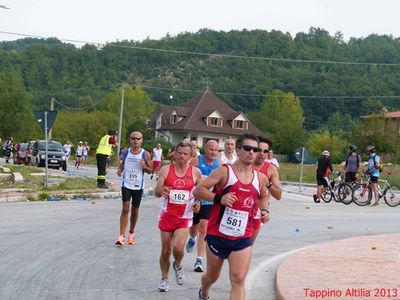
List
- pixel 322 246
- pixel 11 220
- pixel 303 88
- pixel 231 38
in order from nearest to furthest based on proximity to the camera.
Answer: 1. pixel 322 246
2. pixel 11 220
3. pixel 303 88
4. pixel 231 38

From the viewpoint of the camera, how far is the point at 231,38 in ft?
408

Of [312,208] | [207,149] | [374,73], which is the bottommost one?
[312,208]

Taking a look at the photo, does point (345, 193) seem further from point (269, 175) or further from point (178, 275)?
point (178, 275)

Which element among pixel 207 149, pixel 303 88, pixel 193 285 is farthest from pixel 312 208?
pixel 303 88

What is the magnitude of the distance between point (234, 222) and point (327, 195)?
64.1 ft

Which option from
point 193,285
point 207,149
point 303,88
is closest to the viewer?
point 193,285

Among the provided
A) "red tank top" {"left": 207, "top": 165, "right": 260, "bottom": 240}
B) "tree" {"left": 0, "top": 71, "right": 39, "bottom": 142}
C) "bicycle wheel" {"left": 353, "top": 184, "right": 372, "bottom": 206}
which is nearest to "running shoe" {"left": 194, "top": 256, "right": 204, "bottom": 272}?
"red tank top" {"left": 207, "top": 165, "right": 260, "bottom": 240}

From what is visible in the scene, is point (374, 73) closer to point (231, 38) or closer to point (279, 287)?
point (231, 38)

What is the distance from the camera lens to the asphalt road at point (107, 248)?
9.02 m

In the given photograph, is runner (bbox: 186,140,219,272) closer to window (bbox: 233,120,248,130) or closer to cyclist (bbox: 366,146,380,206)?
cyclist (bbox: 366,146,380,206)

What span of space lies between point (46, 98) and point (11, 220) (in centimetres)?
9706

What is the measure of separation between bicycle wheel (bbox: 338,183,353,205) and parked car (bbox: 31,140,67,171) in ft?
67.6

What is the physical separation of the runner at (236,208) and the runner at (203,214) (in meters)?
3.16

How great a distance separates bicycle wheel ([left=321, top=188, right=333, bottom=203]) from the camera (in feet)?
Answer: 85.8
